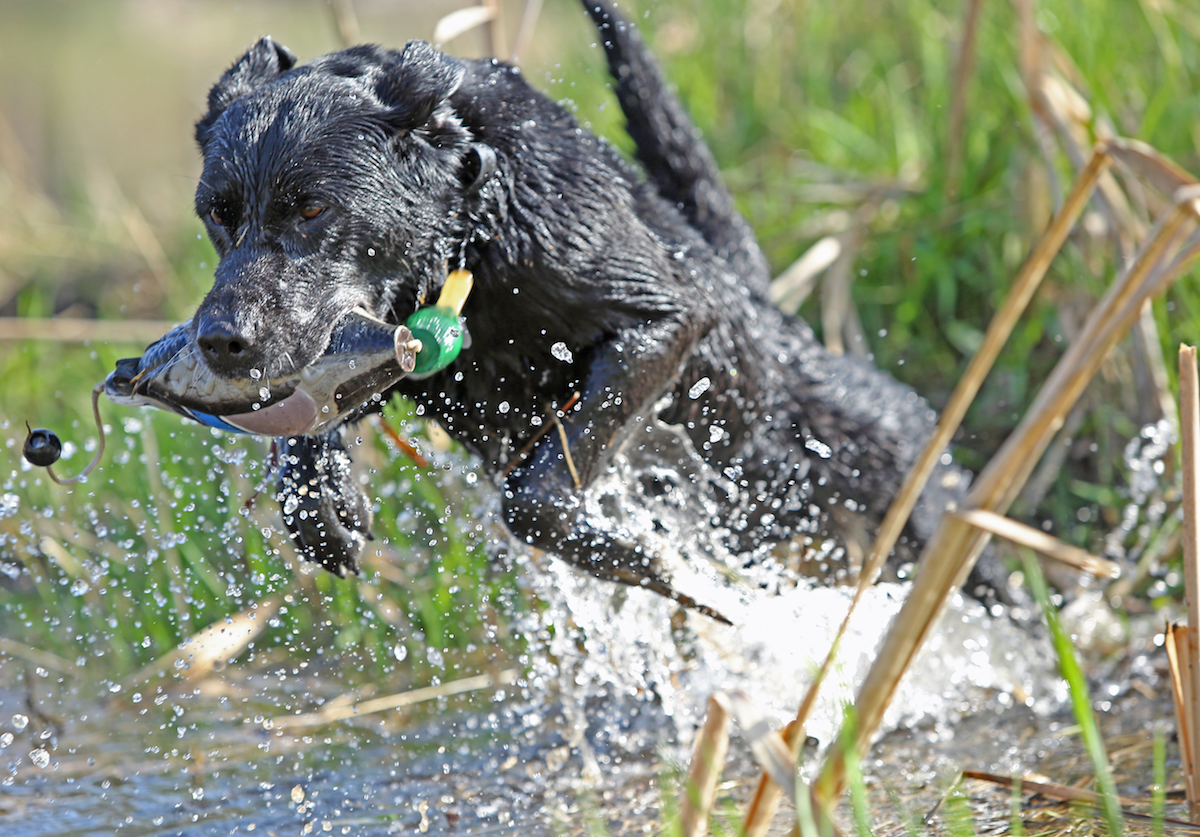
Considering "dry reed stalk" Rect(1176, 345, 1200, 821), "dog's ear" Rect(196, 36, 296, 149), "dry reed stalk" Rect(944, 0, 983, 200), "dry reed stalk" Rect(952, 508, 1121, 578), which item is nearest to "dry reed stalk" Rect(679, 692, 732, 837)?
"dry reed stalk" Rect(952, 508, 1121, 578)

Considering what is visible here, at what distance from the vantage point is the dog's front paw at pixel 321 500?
2488 mm

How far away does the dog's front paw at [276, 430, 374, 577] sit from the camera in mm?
2488

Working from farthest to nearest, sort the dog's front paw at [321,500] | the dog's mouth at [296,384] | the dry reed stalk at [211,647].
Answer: the dry reed stalk at [211,647], the dog's front paw at [321,500], the dog's mouth at [296,384]

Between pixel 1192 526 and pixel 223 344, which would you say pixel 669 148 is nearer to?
pixel 223 344

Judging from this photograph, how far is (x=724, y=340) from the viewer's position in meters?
2.75

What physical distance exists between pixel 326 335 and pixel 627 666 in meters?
1.36

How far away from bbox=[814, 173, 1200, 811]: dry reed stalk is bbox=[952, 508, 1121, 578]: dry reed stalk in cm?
2

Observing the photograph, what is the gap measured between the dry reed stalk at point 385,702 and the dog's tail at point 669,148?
123 centimetres

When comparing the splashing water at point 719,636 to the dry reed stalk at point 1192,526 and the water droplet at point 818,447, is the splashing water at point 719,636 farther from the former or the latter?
the dry reed stalk at point 1192,526

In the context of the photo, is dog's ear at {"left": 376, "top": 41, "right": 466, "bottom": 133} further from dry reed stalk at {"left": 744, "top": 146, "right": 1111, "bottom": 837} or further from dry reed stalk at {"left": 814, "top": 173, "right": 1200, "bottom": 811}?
dry reed stalk at {"left": 814, "top": 173, "right": 1200, "bottom": 811}

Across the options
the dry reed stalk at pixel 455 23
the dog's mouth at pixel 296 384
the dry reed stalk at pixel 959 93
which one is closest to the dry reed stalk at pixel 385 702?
the dog's mouth at pixel 296 384

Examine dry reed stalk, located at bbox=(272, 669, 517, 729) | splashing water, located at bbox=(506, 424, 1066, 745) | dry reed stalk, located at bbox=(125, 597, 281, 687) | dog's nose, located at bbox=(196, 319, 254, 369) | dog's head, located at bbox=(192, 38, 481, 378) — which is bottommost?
dry reed stalk, located at bbox=(125, 597, 281, 687)

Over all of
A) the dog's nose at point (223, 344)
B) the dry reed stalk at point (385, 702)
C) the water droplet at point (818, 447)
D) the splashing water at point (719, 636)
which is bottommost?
the dry reed stalk at point (385, 702)

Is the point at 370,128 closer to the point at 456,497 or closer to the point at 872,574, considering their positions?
the point at 872,574
